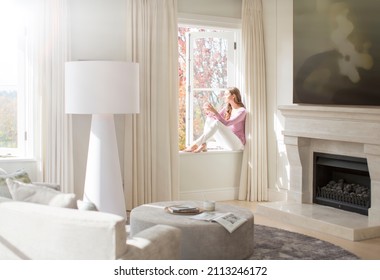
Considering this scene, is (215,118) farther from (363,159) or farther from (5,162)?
(5,162)

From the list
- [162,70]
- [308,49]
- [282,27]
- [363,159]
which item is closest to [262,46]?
[282,27]

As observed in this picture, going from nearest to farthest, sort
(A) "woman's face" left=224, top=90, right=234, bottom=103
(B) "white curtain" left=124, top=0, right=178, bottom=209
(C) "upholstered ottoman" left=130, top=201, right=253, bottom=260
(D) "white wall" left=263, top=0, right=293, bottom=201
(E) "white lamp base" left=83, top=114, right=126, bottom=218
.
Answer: (C) "upholstered ottoman" left=130, top=201, right=253, bottom=260 → (E) "white lamp base" left=83, top=114, right=126, bottom=218 → (B) "white curtain" left=124, top=0, right=178, bottom=209 → (D) "white wall" left=263, top=0, right=293, bottom=201 → (A) "woman's face" left=224, top=90, right=234, bottom=103

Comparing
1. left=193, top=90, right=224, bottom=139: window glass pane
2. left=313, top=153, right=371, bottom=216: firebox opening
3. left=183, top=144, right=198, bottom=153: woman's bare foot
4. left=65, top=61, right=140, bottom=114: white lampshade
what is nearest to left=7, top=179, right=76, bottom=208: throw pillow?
left=65, top=61, right=140, bottom=114: white lampshade

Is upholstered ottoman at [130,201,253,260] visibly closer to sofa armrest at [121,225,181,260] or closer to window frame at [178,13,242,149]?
sofa armrest at [121,225,181,260]

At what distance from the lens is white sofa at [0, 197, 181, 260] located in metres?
3.02

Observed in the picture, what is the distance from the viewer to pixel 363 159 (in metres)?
5.99

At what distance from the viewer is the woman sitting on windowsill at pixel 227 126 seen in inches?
294

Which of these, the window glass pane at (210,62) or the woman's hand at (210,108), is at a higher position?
the window glass pane at (210,62)

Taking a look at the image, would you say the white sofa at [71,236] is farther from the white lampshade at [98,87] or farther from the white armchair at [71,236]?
the white lampshade at [98,87]

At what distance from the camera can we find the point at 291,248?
5.19 metres

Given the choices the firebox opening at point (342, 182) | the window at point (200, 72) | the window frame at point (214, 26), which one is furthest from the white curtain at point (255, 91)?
the firebox opening at point (342, 182)

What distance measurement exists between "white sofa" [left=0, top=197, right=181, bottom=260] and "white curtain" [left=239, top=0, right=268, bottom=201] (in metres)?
4.16

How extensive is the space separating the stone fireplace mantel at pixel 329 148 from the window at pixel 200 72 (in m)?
1.24

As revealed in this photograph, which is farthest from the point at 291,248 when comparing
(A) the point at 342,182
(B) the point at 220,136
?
(B) the point at 220,136
